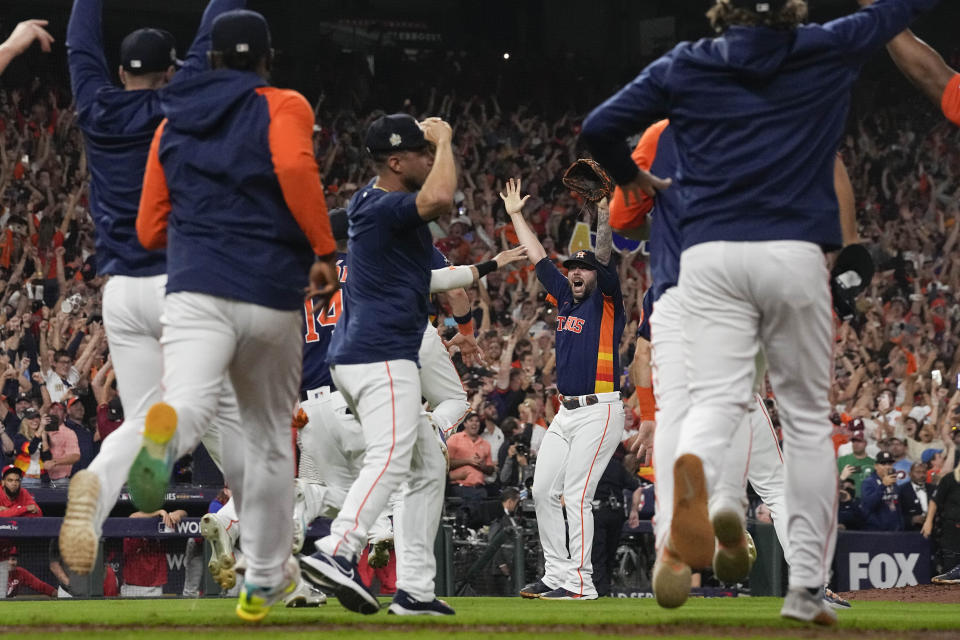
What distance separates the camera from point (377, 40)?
2959 cm

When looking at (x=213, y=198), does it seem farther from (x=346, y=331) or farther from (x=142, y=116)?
(x=346, y=331)

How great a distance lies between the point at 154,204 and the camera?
5438 millimetres

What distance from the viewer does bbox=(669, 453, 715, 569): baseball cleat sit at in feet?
15.8

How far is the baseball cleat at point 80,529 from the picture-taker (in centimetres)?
477

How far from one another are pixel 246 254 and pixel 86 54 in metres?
1.92

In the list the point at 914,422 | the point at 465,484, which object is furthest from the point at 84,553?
the point at 914,422

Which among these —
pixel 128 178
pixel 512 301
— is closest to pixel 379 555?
pixel 128 178

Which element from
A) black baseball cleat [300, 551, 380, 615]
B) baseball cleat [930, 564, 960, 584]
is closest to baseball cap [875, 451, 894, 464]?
baseball cleat [930, 564, 960, 584]

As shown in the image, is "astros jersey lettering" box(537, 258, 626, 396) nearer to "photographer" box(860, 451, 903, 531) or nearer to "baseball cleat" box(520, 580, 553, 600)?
"baseball cleat" box(520, 580, 553, 600)

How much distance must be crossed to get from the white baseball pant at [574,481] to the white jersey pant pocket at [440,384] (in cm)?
138

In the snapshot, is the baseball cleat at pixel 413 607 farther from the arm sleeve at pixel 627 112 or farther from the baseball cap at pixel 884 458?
the baseball cap at pixel 884 458

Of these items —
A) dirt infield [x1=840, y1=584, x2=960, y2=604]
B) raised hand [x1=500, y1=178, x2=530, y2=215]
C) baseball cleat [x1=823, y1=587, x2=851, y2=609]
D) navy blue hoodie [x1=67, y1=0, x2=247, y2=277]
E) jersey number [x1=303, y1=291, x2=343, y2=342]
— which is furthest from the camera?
dirt infield [x1=840, y1=584, x2=960, y2=604]

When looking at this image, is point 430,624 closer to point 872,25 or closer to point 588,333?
point 872,25

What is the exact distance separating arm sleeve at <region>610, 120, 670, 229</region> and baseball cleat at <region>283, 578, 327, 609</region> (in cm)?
265
